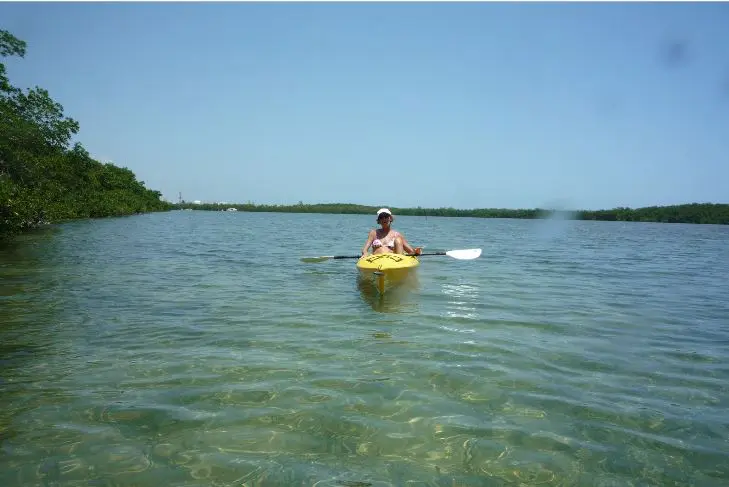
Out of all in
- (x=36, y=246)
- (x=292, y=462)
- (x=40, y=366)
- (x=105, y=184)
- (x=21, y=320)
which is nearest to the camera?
(x=292, y=462)

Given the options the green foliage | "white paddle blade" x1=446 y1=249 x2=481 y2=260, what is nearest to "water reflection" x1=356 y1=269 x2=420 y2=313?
"white paddle blade" x1=446 y1=249 x2=481 y2=260

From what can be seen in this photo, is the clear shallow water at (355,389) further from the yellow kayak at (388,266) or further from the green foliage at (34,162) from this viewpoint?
the green foliage at (34,162)

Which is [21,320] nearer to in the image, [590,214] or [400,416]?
[400,416]

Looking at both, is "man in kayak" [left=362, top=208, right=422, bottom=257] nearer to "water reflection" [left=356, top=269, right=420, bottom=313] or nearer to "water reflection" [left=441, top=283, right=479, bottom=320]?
"water reflection" [left=356, top=269, right=420, bottom=313]

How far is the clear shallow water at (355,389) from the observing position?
10.8ft

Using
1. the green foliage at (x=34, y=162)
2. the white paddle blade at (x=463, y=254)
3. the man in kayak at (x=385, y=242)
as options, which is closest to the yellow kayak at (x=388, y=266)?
the man in kayak at (x=385, y=242)

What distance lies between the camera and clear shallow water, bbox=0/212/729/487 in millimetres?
3307

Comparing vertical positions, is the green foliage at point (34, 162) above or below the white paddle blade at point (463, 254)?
above

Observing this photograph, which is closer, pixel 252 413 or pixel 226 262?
pixel 252 413

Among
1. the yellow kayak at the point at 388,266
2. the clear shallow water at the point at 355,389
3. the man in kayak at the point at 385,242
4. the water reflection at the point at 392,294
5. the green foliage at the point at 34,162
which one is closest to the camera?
the clear shallow water at the point at 355,389

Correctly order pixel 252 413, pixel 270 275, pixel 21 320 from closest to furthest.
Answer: pixel 252 413 → pixel 21 320 → pixel 270 275

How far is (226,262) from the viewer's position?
15078 mm

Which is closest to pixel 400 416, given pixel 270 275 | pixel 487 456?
pixel 487 456

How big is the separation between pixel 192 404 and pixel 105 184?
70183 millimetres
